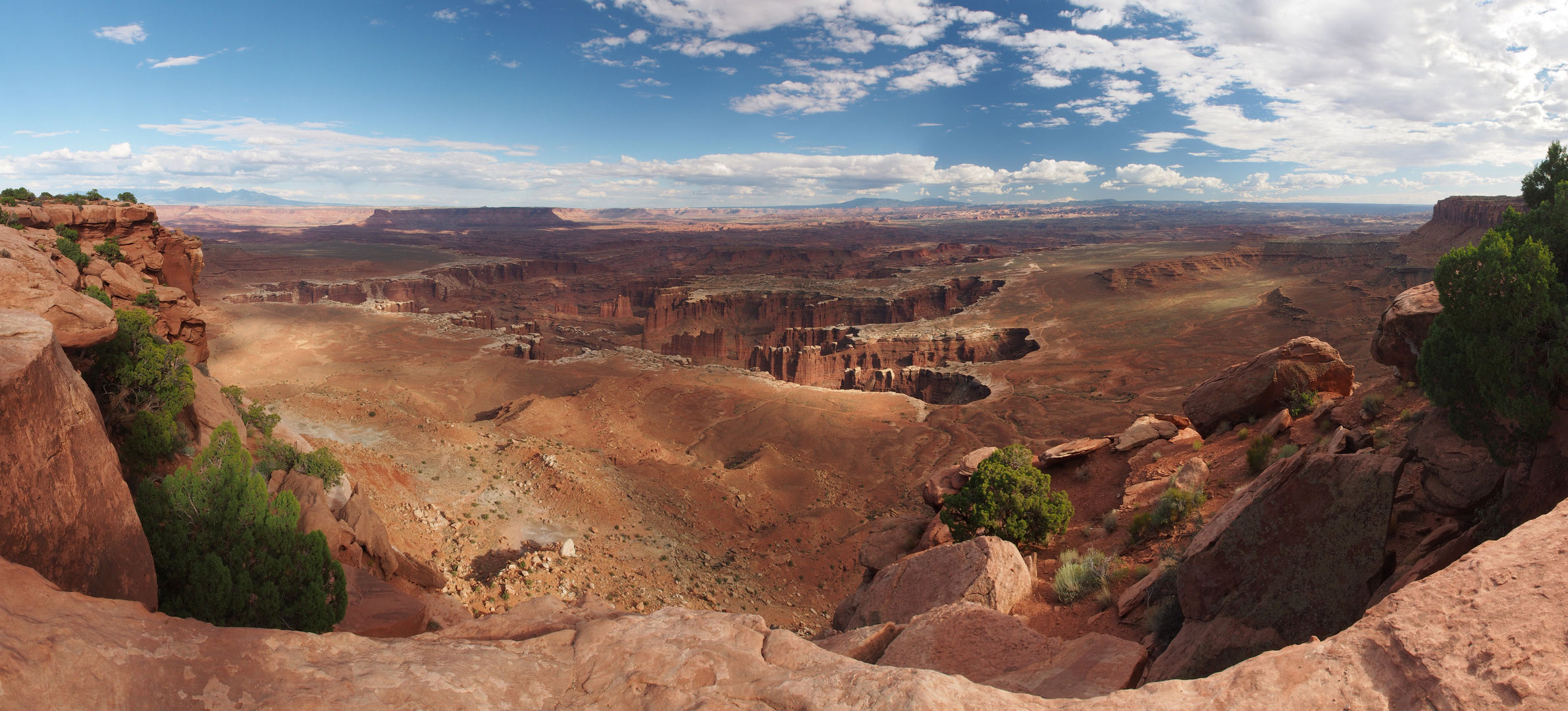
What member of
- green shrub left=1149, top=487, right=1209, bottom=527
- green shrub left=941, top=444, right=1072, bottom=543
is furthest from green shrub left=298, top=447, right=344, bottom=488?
green shrub left=1149, top=487, right=1209, bottom=527

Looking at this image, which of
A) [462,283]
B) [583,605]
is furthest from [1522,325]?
[462,283]

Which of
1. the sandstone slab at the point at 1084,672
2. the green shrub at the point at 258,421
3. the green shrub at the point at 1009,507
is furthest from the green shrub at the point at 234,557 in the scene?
the green shrub at the point at 1009,507

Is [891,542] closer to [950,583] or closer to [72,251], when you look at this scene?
[950,583]

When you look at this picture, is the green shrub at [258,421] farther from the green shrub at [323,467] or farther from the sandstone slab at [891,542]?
the sandstone slab at [891,542]

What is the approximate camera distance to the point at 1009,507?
1309 centimetres

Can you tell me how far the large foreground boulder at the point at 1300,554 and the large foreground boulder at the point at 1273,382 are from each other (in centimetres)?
1003

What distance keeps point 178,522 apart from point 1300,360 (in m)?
22.6

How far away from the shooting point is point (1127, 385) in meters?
43.8

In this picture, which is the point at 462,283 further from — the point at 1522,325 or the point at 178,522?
the point at 1522,325

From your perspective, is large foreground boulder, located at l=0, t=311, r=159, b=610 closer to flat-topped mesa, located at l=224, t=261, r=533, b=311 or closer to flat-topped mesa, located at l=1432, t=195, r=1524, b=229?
flat-topped mesa, located at l=224, t=261, r=533, b=311

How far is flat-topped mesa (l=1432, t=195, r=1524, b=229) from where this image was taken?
264ft

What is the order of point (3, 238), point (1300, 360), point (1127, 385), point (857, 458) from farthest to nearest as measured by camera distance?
point (1127, 385) < point (857, 458) < point (1300, 360) < point (3, 238)

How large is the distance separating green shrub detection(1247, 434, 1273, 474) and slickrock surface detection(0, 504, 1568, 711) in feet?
28.6

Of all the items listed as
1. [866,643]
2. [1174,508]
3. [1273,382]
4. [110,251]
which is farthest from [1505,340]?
[110,251]
